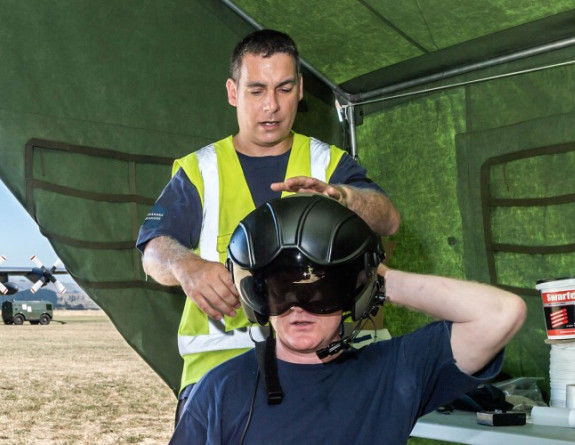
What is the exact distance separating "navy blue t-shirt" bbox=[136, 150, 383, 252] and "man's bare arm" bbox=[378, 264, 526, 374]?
56cm

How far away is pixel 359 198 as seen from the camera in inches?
60.5

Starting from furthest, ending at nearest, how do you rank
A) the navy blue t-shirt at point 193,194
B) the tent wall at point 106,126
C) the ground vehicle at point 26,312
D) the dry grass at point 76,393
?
the ground vehicle at point 26,312
the dry grass at point 76,393
the tent wall at point 106,126
the navy blue t-shirt at point 193,194

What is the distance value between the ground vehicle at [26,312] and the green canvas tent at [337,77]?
1527 inches

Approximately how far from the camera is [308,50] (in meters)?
3.03

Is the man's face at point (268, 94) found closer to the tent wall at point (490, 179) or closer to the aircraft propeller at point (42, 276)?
the tent wall at point (490, 179)

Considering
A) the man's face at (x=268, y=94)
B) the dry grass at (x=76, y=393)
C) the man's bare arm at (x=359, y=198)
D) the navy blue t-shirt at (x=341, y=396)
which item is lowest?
the dry grass at (x=76, y=393)

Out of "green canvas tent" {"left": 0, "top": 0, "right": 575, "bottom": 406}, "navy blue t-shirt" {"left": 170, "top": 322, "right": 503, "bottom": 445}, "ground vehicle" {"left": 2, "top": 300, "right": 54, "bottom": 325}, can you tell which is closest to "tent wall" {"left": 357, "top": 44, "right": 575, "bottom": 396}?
"green canvas tent" {"left": 0, "top": 0, "right": 575, "bottom": 406}

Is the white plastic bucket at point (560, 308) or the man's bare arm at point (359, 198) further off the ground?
the man's bare arm at point (359, 198)

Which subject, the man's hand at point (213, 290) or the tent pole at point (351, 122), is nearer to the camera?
the man's hand at point (213, 290)

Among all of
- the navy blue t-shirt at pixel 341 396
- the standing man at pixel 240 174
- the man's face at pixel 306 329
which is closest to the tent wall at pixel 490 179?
the standing man at pixel 240 174

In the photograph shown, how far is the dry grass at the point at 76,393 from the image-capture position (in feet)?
77.5

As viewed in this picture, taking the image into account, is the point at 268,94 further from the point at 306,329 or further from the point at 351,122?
the point at 351,122

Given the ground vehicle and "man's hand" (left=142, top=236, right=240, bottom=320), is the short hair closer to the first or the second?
"man's hand" (left=142, top=236, right=240, bottom=320)

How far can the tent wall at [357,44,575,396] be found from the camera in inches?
103
